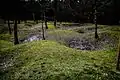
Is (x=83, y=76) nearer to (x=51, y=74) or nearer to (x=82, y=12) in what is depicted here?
(x=51, y=74)

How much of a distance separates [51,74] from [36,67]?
2.87m

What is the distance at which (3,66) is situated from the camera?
2453 centimetres

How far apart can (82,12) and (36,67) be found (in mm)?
57092

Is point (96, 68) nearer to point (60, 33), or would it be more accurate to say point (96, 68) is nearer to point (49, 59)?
point (49, 59)

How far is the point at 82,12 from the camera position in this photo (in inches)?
2933

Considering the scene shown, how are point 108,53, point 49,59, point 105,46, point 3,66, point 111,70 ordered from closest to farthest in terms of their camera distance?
point 111,70 → point 49,59 → point 3,66 → point 108,53 → point 105,46

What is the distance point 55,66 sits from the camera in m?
20.6

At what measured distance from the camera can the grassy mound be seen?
18531 millimetres

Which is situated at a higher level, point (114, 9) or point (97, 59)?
point (114, 9)

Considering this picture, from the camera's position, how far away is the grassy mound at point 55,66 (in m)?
18.5

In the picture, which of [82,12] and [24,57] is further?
[82,12]

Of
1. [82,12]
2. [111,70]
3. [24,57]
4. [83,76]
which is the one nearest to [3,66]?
[24,57]

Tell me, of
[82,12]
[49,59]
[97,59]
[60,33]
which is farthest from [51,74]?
[82,12]

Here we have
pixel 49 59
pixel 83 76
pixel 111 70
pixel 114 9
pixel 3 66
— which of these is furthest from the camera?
pixel 114 9
